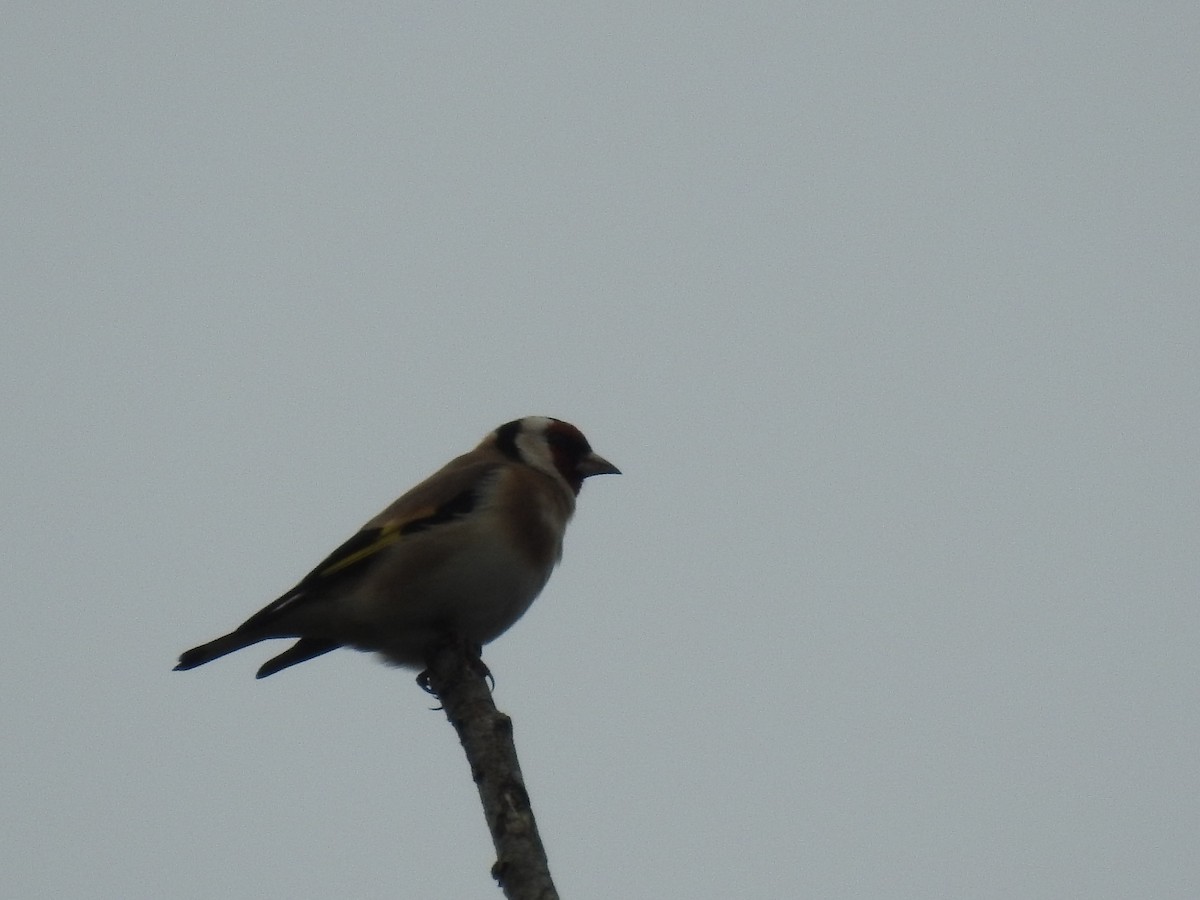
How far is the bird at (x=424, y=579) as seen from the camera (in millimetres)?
6047

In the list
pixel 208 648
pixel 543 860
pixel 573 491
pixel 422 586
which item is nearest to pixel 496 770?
pixel 543 860

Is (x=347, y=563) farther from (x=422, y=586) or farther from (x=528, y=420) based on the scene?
(x=528, y=420)

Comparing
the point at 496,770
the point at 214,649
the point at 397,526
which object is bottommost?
the point at 496,770

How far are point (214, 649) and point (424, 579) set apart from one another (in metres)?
1.02

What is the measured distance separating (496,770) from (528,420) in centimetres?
380

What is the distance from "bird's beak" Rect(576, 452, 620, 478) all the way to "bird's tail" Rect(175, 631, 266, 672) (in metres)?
2.32

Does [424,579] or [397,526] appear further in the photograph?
[397,526]

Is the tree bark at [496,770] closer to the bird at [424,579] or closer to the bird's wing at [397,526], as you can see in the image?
the bird at [424,579]

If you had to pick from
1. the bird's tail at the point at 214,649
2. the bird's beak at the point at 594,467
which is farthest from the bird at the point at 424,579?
the bird's beak at the point at 594,467

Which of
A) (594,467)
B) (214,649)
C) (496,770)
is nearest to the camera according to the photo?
(496,770)

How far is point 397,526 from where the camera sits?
21.0ft

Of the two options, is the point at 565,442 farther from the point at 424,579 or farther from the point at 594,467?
the point at 424,579

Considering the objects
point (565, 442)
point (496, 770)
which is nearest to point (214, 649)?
point (496, 770)

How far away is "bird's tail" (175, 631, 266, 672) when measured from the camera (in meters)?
5.99
